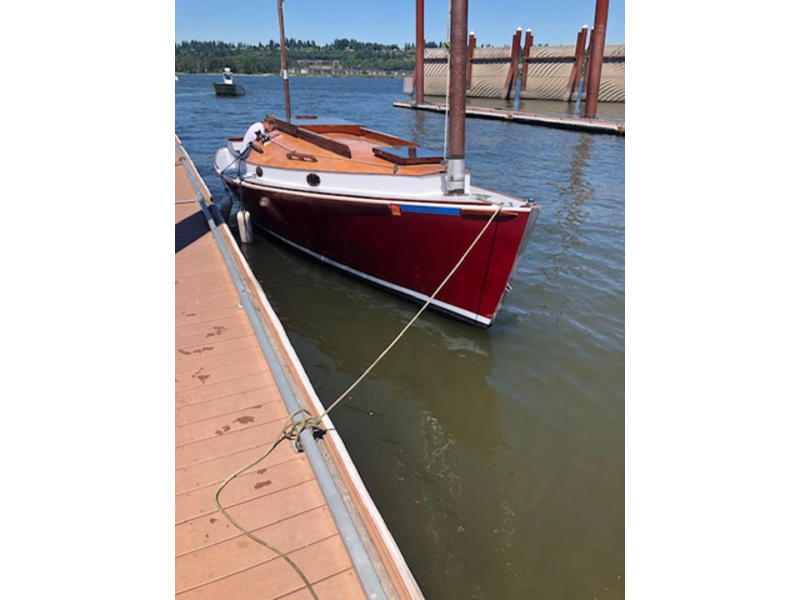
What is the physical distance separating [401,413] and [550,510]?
2.07 m

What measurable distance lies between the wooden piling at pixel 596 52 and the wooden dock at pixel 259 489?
35.3m

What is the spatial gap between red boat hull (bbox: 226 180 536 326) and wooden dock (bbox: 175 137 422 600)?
9.16 ft

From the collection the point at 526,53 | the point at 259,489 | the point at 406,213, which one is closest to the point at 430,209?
the point at 406,213

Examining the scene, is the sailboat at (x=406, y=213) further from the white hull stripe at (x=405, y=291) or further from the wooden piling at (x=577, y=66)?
the wooden piling at (x=577, y=66)

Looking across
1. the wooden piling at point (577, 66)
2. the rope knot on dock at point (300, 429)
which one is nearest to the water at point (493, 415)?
the rope knot on dock at point (300, 429)

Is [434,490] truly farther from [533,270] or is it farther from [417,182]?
[533,270]

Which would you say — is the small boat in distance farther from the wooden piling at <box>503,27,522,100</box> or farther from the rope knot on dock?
the rope knot on dock

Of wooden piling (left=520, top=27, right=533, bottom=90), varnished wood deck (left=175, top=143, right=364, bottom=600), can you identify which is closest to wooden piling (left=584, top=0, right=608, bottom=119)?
wooden piling (left=520, top=27, right=533, bottom=90)

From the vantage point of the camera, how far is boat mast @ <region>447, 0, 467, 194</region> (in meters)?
6.57

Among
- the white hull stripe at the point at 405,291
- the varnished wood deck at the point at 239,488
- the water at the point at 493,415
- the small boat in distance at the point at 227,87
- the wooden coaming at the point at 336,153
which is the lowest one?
the water at the point at 493,415

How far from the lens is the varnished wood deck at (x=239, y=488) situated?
2.75m

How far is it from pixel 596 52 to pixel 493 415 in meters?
35.1

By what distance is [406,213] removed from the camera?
733 cm

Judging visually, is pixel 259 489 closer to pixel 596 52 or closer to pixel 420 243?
pixel 420 243
